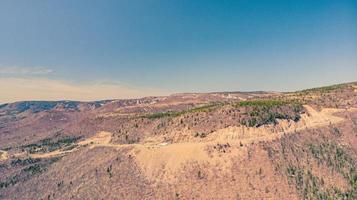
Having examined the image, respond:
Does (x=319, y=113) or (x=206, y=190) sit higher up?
(x=319, y=113)

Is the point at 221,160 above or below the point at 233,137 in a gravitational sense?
below

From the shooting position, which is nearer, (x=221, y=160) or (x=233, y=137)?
(x=221, y=160)

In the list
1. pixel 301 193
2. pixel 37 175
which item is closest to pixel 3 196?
pixel 37 175

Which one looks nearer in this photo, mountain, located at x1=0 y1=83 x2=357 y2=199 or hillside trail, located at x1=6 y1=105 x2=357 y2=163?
mountain, located at x1=0 y1=83 x2=357 y2=199

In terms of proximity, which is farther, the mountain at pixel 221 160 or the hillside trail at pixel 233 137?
the hillside trail at pixel 233 137

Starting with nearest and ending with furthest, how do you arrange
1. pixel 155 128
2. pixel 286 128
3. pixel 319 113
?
pixel 286 128 → pixel 319 113 → pixel 155 128

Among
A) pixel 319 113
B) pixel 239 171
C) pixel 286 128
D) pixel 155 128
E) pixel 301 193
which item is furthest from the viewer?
pixel 155 128

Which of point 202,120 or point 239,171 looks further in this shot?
point 202,120

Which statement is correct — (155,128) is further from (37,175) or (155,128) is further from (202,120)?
(37,175)
